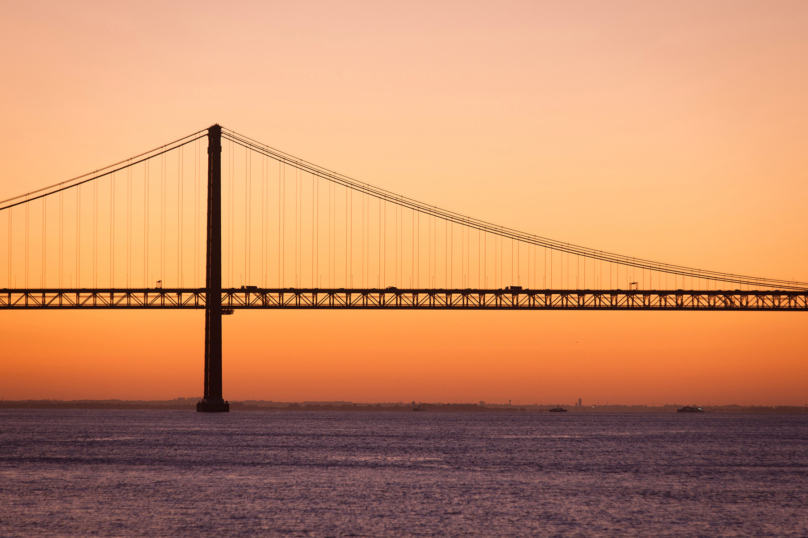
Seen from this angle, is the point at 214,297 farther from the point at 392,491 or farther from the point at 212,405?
the point at 392,491

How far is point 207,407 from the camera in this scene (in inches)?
3332

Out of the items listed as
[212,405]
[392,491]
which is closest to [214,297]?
[212,405]

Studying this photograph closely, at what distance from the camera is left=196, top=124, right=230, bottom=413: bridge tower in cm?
8169

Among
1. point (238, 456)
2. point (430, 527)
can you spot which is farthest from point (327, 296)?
point (430, 527)

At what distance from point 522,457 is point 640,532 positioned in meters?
26.7

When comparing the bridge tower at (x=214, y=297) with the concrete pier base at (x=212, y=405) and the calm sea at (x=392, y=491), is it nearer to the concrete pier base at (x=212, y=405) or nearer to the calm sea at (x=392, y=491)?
the concrete pier base at (x=212, y=405)

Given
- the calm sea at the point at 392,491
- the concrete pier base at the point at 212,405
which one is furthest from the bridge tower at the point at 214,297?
the calm sea at the point at 392,491

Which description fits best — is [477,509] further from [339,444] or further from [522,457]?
[339,444]

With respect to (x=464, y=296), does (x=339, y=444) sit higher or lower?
lower

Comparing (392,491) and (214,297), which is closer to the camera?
(392,491)

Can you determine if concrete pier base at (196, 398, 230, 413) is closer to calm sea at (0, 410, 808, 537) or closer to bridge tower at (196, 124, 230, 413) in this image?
bridge tower at (196, 124, 230, 413)

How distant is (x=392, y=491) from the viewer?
35.1 meters

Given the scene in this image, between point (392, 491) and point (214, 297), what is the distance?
5060 centimetres

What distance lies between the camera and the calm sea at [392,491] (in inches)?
1061
